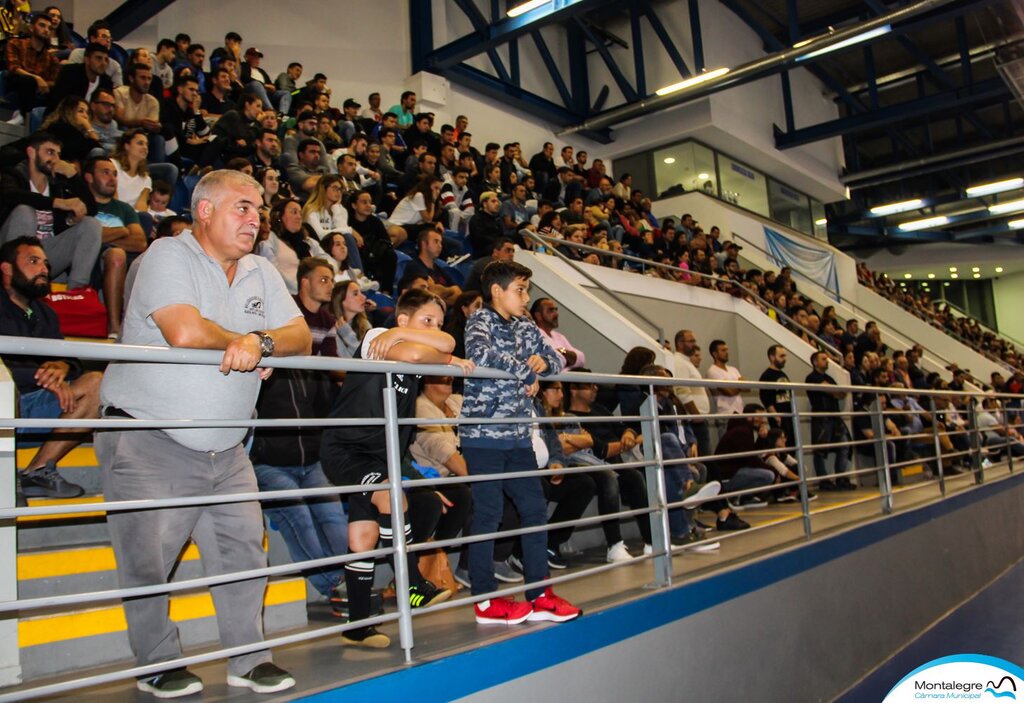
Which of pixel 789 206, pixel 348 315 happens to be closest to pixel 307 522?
pixel 348 315

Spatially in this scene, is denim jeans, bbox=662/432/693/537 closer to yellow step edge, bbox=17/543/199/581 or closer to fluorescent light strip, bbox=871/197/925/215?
yellow step edge, bbox=17/543/199/581

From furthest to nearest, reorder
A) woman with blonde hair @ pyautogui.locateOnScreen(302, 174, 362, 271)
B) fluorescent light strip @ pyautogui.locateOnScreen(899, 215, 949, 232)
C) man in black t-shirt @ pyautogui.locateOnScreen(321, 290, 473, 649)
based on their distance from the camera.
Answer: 1. fluorescent light strip @ pyautogui.locateOnScreen(899, 215, 949, 232)
2. woman with blonde hair @ pyautogui.locateOnScreen(302, 174, 362, 271)
3. man in black t-shirt @ pyautogui.locateOnScreen(321, 290, 473, 649)

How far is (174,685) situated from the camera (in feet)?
7.05

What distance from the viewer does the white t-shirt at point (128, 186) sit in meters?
5.62

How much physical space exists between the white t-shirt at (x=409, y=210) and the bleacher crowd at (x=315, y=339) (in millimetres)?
20

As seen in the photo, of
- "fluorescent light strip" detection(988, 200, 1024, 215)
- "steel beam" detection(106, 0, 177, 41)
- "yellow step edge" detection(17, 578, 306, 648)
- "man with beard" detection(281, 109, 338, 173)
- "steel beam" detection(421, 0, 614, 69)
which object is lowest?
"yellow step edge" detection(17, 578, 306, 648)

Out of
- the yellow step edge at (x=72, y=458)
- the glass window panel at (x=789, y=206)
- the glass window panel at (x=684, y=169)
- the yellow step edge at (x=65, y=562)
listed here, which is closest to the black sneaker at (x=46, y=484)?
the yellow step edge at (x=72, y=458)

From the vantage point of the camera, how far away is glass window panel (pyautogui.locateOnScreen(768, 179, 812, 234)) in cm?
1895

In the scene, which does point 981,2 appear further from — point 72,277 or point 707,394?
point 72,277

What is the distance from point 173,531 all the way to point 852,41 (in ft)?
43.3

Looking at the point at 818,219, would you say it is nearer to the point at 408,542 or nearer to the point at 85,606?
the point at 408,542

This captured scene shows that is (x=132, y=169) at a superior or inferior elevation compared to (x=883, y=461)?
superior

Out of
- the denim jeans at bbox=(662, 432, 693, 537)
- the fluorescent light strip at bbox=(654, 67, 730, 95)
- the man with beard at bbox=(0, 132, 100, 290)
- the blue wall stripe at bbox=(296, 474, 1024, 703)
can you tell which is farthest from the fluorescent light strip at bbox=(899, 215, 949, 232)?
the man with beard at bbox=(0, 132, 100, 290)

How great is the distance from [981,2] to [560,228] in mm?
7934
